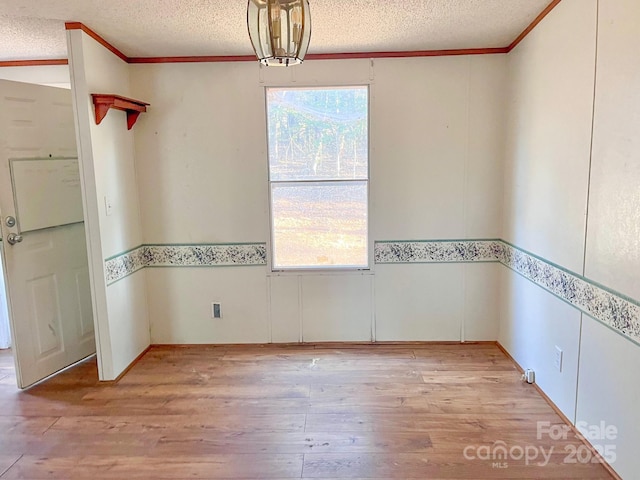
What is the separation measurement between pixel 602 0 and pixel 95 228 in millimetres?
3129

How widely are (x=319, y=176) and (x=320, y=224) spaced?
39cm

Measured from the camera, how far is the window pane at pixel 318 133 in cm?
333

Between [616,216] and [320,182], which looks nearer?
[616,216]

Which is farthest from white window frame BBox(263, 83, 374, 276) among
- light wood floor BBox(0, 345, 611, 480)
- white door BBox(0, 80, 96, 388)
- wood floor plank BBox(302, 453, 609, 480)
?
wood floor plank BBox(302, 453, 609, 480)

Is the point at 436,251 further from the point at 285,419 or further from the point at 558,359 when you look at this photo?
the point at 285,419

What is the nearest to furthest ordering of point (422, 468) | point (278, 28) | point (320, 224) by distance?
1. point (278, 28)
2. point (422, 468)
3. point (320, 224)

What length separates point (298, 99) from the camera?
334 centimetres

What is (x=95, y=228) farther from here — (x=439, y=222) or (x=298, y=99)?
(x=439, y=222)

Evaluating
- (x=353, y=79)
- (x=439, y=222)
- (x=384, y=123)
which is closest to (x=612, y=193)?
(x=439, y=222)

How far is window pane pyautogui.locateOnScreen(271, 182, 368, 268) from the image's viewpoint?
341 centimetres

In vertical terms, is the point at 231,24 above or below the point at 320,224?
above

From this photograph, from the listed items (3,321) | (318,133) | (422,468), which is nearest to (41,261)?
(3,321)

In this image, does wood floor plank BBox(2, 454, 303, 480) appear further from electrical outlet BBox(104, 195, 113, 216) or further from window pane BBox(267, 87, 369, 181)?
window pane BBox(267, 87, 369, 181)

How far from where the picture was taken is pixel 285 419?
8.08ft
